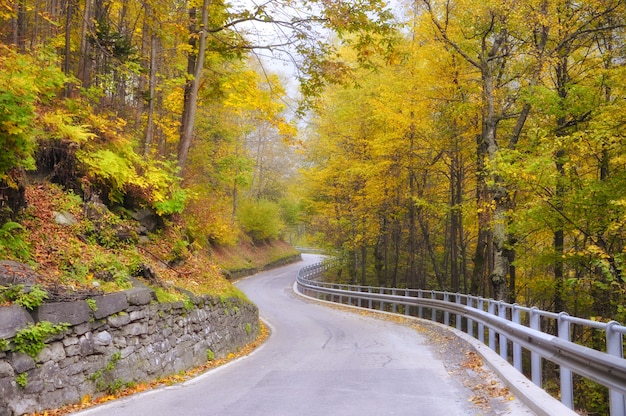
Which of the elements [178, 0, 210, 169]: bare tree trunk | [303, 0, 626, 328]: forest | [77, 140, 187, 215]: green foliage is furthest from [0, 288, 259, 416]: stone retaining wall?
[303, 0, 626, 328]: forest

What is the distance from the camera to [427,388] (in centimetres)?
699

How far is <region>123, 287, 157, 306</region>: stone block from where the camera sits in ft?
24.0

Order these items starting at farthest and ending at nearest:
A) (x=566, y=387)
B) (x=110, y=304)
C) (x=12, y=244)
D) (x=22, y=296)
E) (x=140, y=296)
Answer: (x=140, y=296)
(x=110, y=304)
(x=12, y=244)
(x=22, y=296)
(x=566, y=387)

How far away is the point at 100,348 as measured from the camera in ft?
21.5

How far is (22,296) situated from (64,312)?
1.81 ft

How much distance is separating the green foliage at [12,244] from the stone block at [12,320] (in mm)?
1124

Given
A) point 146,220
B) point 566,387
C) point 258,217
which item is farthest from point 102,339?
point 258,217

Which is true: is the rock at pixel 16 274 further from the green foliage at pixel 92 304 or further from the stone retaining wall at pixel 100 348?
the green foliage at pixel 92 304

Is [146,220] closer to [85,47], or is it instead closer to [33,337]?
[85,47]

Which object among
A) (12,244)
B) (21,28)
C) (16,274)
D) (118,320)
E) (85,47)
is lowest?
(118,320)

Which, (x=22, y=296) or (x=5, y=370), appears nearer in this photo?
(x=5, y=370)

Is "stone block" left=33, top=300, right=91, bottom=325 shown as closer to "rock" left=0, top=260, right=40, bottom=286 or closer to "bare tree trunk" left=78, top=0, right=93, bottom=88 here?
"rock" left=0, top=260, right=40, bottom=286

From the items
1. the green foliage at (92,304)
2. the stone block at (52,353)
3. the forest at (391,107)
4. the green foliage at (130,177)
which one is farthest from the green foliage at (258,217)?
the stone block at (52,353)

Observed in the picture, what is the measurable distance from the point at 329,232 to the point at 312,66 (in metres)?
19.0
